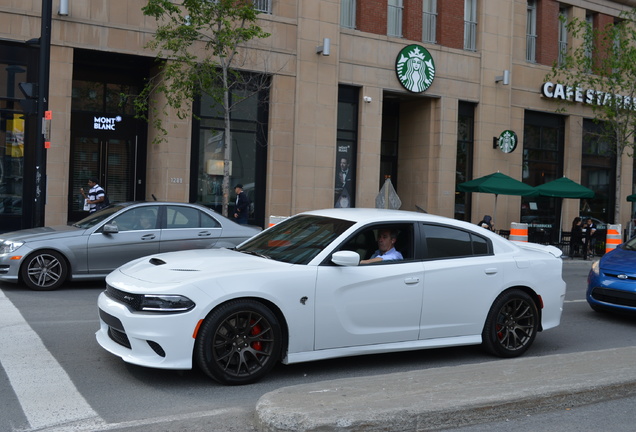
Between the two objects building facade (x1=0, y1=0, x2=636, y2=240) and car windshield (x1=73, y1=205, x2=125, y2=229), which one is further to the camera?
building facade (x1=0, y1=0, x2=636, y2=240)

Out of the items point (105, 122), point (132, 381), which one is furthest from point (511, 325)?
point (105, 122)

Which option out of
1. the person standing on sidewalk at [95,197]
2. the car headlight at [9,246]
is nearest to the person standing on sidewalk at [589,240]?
the person standing on sidewalk at [95,197]

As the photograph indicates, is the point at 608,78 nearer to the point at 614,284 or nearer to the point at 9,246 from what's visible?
the point at 614,284

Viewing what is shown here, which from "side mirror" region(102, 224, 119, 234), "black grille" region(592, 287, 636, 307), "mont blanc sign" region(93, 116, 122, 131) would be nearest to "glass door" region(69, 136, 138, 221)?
"mont blanc sign" region(93, 116, 122, 131)

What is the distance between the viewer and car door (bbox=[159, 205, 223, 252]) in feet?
38.9

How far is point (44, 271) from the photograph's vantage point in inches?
429

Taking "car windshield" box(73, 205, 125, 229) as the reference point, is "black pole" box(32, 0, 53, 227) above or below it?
above

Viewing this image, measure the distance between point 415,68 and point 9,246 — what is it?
16443mm

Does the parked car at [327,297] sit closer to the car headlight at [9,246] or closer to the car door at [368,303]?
the car door at [368,303]

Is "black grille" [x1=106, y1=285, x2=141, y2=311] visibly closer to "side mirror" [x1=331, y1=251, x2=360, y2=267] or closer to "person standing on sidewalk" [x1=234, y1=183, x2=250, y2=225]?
"side mirror" [x1=331, y1=251, x2=360, y2=267]

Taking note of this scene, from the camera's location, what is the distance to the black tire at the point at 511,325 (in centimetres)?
727

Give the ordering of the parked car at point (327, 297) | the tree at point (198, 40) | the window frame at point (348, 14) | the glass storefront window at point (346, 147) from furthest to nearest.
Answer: the glass storefront window at point (346, 147) < the window frame at point (348, 14) < the tree at point (198, 40) < the parked car at point (327, 297)

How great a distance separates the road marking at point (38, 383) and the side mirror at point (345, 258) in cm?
236

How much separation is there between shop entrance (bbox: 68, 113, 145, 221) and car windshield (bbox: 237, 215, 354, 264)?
14.0 metres
